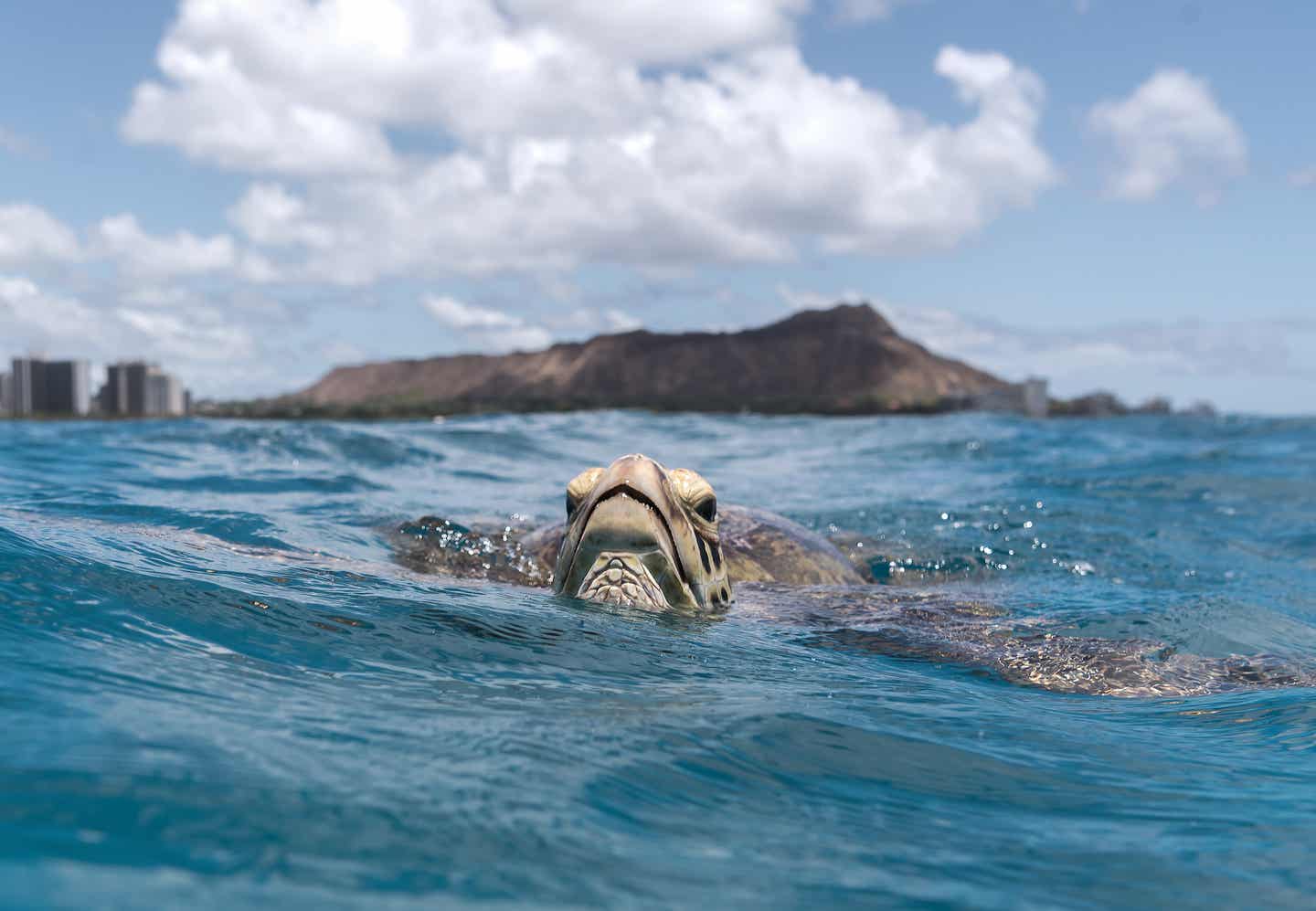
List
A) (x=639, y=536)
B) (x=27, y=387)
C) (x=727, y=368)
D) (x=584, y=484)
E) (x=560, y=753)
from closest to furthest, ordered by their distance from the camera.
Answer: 1. (x=560, y=753)
2. (x=639, y=536)
3. (x=584, y=484)
4. (x=27, y=387)
5. (x=727, y=368)

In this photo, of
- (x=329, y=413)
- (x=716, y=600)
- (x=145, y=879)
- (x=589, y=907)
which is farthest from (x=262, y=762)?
(x=329, y=413)

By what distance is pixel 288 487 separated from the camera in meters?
11.1

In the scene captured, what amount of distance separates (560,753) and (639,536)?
215cm

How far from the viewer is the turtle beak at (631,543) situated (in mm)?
4660

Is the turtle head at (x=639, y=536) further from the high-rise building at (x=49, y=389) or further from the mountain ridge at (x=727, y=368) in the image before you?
the mountain ridge at (x=727, y=368)

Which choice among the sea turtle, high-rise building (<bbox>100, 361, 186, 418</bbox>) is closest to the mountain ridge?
high-rise building (<bbox>100, 361, 186, 418</bbox>)

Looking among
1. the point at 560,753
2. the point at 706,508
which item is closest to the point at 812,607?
the point at 706,508

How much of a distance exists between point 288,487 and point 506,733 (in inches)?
360

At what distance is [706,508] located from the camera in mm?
5098

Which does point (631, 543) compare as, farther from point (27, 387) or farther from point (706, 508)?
point (27, 387)

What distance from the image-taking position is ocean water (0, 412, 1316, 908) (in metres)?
1.96

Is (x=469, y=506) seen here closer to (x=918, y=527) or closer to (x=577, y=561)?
(x=918, y=527)

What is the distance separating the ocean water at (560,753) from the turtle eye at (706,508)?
53 centimetres

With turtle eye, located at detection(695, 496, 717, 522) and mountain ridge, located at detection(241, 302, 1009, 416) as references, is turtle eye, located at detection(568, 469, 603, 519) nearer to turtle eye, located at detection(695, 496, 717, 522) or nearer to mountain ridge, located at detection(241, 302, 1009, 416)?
turtle eye, located at detection(695, 496, 717, 522)
